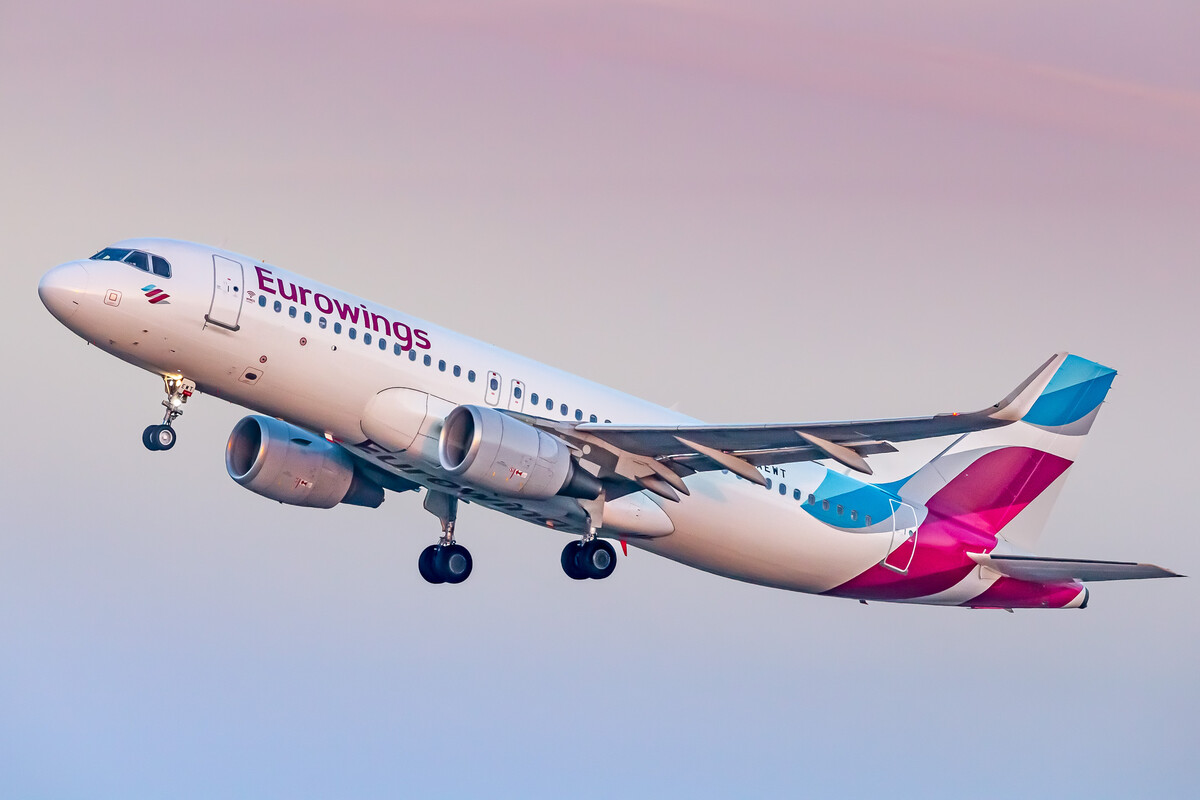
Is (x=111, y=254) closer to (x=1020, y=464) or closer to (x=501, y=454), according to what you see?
(x=501, y=454)

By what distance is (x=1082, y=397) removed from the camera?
4447 centimetres

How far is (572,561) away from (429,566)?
4794 millimetres

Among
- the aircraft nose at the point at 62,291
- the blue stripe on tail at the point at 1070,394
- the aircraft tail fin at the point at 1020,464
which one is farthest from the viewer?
the blue stripe on tail at the point at 1070,394

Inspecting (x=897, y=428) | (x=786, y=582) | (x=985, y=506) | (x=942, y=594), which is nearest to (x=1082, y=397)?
(x=985, y=506)

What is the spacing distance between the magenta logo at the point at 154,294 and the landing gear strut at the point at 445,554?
1010 centimetres

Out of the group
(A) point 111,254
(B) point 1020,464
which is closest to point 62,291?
(A) point 111,254

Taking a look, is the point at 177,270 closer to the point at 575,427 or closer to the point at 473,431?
the point at 473,431

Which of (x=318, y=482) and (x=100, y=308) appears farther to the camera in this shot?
(x=318, y=482)

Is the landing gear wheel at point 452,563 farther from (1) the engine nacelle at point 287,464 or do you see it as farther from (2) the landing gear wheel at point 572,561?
(2) the landing gear wheel at point 572,561

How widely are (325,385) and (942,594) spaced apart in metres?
17.7

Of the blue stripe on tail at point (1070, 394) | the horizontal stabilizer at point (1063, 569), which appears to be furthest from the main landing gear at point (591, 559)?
the blue stripe on tail at point (1070, 394)

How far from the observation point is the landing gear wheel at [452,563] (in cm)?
3969

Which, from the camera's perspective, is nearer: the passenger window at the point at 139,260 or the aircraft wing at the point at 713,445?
the aircraft wing at the point at 713,445

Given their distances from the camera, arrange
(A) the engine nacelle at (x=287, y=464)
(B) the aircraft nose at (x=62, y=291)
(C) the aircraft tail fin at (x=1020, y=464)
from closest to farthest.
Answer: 1. (B) the aircraft nose at (x=62, y=291)
2. (A) the engine nacelle at (x=287, y=464)
3. (C) the aircraft tail fin at (x=1020, y=464)
